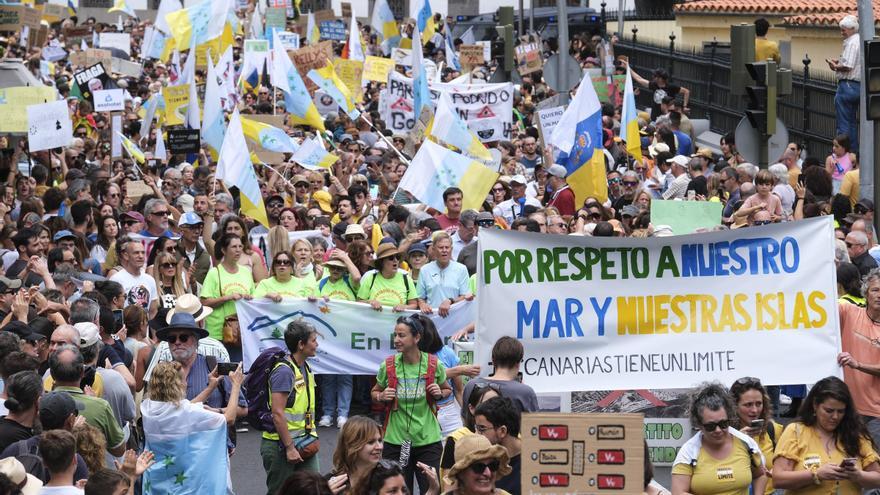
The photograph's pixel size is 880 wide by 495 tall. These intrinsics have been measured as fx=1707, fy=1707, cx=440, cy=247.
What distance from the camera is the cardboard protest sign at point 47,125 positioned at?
18047mm

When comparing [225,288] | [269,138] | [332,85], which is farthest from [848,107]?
[225,288]

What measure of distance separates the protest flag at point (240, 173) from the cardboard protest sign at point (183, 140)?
129 inches

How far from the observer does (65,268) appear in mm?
12258

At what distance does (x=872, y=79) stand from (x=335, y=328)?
495cm

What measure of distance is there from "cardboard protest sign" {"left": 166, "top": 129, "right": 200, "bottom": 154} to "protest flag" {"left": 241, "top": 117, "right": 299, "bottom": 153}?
1005 millimetres

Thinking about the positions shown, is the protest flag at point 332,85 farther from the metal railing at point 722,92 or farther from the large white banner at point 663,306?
the large white banner at point 663,306

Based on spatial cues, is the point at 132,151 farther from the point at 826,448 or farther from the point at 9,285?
the point at 826,448

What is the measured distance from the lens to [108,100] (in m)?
21.3

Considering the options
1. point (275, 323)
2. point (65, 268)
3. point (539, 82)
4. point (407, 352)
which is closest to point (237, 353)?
point (275, 323)

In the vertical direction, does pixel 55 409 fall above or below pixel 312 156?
above

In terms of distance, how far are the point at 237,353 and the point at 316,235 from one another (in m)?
1.91

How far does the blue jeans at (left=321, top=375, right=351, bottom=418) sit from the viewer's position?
42.2 ft

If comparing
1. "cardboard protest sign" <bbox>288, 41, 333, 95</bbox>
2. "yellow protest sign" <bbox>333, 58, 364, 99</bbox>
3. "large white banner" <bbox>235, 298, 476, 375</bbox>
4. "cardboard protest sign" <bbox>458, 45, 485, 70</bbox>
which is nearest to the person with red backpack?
"large white banner" <bbox>235, 298, 476, 375</bbox>

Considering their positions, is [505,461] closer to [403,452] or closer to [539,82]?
[403,452]
